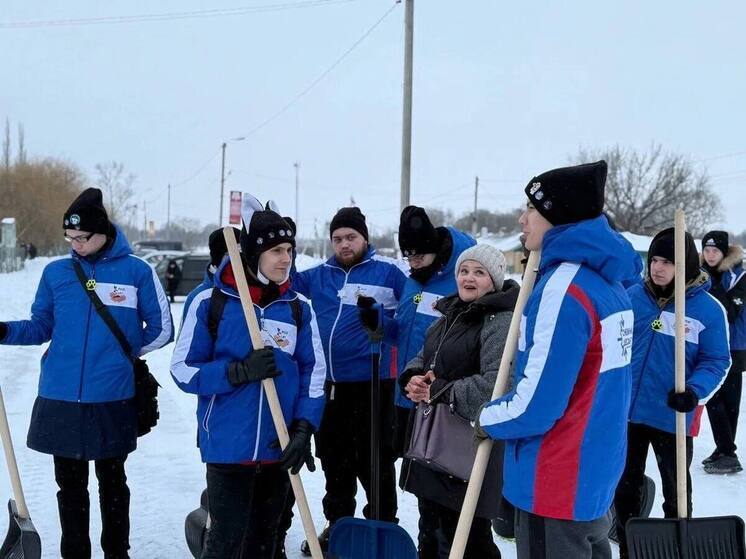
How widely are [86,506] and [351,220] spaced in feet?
6.65

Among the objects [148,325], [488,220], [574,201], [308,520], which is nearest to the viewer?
[574,201]

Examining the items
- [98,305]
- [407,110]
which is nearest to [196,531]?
[98,305]

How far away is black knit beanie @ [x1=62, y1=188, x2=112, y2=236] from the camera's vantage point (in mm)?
3316

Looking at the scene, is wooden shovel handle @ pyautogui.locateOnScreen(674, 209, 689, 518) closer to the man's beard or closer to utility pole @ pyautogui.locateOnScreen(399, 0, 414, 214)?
the man's beard

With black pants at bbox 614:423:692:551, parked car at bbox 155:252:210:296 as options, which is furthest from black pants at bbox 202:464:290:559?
parked car at bbox 155:252:210:296

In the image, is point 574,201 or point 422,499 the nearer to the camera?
point 574,201

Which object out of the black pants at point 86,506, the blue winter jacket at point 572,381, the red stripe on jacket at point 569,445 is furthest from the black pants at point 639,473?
the black pants at point 86,506

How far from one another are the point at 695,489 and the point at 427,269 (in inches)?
114

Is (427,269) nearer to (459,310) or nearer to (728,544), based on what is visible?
(459,310)

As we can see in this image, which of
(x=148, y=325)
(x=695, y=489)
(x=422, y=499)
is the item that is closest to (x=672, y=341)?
(x=422, y=499)

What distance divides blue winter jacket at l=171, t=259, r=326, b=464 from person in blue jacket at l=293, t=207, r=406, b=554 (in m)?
1.01

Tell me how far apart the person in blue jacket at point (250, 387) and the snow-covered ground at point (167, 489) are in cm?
111

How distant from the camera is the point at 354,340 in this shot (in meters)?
3.94

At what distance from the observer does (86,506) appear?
11.2 feet
